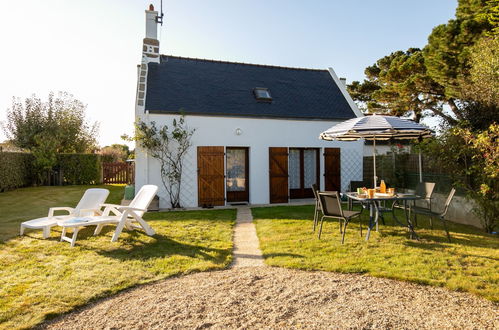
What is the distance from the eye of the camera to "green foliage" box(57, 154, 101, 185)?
17.4 m

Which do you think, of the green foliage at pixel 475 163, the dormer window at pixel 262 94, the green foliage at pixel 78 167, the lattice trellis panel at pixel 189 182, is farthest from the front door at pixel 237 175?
the green foliage at pixel 78 167

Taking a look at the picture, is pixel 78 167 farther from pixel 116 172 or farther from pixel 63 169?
pixel 116 172

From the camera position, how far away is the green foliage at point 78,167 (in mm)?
17359

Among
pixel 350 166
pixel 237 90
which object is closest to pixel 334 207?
pixel 350 166

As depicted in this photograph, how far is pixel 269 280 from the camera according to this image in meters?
3.84

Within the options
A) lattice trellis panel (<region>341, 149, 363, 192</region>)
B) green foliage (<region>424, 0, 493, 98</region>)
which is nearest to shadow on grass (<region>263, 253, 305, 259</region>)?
lattice trellis panel (<region>341, 149, 363, 192</region>)

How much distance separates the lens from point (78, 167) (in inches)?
694

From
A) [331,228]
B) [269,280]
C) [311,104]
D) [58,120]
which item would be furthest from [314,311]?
[58,120]

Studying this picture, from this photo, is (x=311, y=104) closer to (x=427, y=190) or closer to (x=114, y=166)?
(x=427, y=190)

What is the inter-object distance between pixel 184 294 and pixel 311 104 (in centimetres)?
1051

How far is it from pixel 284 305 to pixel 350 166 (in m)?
9.95

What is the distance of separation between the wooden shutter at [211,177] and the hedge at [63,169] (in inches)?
412

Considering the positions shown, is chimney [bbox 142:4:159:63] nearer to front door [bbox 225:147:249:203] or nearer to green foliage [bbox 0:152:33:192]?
front door [bbox 225:147:249:203]

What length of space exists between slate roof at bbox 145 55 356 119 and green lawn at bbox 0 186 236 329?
5.15 meters
